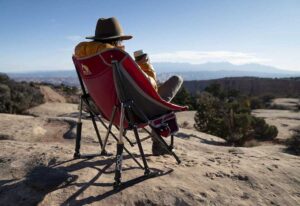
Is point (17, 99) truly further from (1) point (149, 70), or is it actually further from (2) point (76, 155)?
(1) point (149, 70)

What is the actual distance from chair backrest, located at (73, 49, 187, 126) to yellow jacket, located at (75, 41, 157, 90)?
0.24 feet

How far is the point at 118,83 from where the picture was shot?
3.32 meters

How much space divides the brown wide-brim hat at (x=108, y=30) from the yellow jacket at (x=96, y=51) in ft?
0.43

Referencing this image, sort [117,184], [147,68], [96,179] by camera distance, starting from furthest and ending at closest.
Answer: [147,68] → [96,179] → [117,184]

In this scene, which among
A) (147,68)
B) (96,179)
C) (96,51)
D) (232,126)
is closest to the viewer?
(96,51)

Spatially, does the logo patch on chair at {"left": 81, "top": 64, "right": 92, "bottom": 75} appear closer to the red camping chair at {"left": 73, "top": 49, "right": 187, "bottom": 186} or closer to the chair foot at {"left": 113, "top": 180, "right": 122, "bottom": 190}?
the red camping chair at {"left": 73, "top": 49, "right": 187, "bottom": 186}

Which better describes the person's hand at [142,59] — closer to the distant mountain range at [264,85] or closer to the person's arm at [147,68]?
the person's arm at [147,68]

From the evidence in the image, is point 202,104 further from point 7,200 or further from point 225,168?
point 7,200

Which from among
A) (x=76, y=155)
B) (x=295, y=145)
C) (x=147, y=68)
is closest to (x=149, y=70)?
(x=147, y=68)

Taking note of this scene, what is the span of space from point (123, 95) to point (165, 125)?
2.56ft

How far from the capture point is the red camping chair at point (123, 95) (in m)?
3.29

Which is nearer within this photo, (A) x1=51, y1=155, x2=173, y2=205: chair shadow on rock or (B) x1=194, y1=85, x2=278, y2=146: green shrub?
(A) x1=51, y1=155, x2=173, y2=205: chair shadow on rock

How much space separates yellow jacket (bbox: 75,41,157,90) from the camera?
3373mm

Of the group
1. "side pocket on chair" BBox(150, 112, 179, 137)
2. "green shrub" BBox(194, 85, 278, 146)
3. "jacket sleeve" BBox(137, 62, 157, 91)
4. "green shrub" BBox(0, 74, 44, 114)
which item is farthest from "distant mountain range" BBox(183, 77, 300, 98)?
"jacket sleeve" BBox(137, 62, 157, 91)
